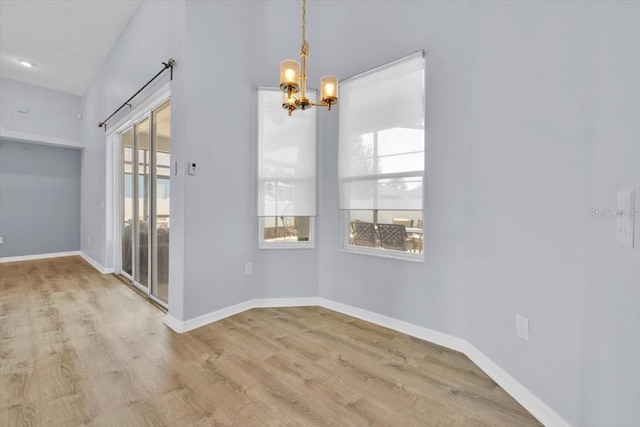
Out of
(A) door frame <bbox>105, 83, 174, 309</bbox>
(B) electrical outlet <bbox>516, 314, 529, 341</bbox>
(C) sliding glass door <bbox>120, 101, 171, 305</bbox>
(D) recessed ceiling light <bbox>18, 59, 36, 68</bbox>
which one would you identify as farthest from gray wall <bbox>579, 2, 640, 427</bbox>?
(D) recessed ceiling light <bbox>18, 59, 36, 68</bbox>

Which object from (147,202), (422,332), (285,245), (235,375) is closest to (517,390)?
(422,332)

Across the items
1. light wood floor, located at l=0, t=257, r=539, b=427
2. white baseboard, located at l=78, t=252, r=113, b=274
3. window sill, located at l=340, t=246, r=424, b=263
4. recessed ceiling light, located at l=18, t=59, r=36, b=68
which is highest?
recessed ceiling light, located at l=18, t=59, r=36, b=68

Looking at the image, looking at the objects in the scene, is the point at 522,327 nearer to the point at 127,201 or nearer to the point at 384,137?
the point at 384,137

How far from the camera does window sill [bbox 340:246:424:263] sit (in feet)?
8.01

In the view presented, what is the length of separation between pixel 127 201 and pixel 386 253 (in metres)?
3.87

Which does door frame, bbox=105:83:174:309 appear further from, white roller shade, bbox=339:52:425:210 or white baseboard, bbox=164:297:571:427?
white roller shade, bbox=339:52:425:210

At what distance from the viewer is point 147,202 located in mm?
3438

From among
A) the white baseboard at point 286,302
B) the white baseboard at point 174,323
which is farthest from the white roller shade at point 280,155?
the white baseboard at point 174,323

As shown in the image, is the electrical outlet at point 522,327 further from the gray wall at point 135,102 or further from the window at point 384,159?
the gray wall at point 135,102

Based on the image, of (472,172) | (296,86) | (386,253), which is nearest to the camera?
(296,86)

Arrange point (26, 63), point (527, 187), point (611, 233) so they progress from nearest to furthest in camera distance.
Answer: point (611, 233) < point (527, 187) < point (26, 63)

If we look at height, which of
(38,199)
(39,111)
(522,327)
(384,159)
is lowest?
(522,327)

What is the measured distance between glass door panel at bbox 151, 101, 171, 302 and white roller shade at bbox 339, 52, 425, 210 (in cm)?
198

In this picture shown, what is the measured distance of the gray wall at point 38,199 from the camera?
5.36 m
